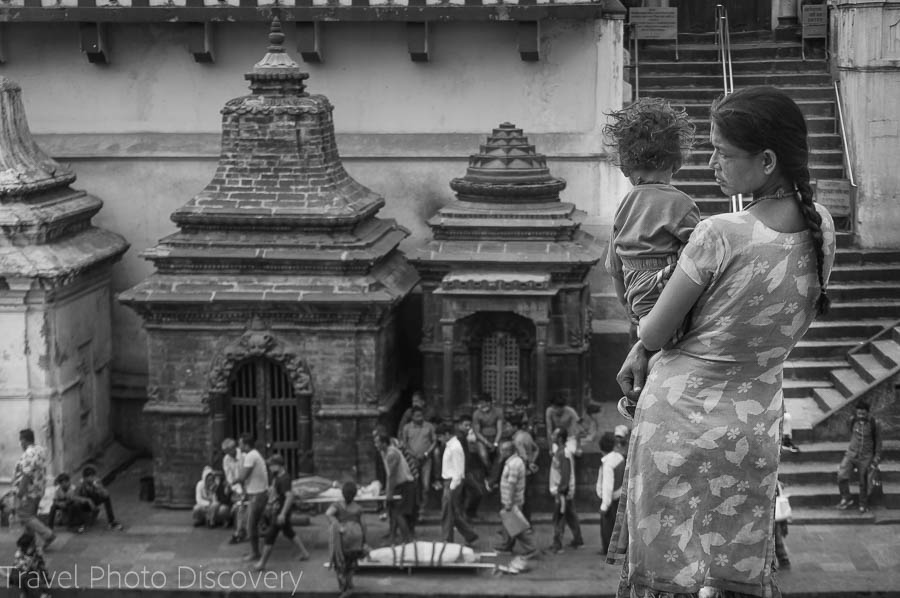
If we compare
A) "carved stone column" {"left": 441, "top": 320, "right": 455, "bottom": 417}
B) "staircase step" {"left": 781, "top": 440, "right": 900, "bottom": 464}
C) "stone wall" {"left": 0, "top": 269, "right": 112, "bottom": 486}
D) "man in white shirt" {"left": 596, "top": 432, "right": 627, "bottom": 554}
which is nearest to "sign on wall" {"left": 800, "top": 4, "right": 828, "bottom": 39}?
"staircase step" {"left": 781, "top": 440, "right": 900, "bottom": 464}

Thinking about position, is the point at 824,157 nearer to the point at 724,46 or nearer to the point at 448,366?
the point at 724,46

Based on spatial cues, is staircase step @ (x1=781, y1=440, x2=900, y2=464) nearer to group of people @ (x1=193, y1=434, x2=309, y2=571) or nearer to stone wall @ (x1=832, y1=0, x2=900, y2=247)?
stone wall @ (x1=832, y1=0, x2=900, y2=247)

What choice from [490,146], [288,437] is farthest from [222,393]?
[490,146]

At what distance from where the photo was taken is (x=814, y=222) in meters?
4.49

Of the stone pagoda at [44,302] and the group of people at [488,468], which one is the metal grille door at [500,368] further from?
the stone pagoda at [44,302]

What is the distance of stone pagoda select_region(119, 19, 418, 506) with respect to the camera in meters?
18.6

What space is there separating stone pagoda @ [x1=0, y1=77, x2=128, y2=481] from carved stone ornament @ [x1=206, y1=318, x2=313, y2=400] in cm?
214

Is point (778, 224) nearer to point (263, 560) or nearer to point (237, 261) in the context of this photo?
point (263, 560)

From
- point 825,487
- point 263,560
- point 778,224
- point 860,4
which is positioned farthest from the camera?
point 860,4

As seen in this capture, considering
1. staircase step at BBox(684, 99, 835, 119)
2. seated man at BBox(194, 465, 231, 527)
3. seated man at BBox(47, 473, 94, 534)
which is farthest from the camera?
staircase step at BBox(684, 99, 835, 119)

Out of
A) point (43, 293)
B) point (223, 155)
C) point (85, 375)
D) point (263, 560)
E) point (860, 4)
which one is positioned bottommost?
point (263, 560)

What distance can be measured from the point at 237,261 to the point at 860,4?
9.56 meters

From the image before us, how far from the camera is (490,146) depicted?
1955cm

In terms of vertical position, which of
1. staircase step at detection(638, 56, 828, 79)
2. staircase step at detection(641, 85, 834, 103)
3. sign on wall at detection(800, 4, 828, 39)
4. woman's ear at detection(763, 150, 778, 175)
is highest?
sign on wall at detection(800, 4, 828, 39)
